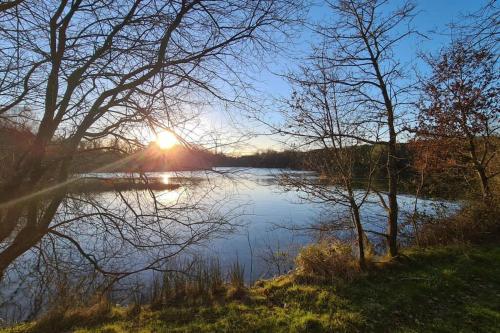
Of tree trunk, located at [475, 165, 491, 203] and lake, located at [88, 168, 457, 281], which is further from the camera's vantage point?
tree trunk, located at [475, 165, 491, 203]

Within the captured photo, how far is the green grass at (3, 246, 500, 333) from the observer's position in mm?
4277

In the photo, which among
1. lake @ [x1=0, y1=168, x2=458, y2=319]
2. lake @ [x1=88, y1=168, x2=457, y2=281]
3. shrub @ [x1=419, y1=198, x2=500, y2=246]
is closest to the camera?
lake @ [x1=88, y1=168, x2=457, y2=281]

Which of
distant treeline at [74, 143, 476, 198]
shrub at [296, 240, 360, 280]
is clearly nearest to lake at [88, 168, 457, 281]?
distant treeline at [74, 143, 476, 198]

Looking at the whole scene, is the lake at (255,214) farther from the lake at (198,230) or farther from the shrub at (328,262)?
the shrub at (328,262)

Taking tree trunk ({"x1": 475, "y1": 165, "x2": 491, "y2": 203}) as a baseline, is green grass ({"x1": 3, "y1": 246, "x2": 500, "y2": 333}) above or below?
below

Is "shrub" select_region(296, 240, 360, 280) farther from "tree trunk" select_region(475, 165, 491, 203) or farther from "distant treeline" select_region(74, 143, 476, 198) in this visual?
"tree trunk" select_region(475, 165, 491, 203)

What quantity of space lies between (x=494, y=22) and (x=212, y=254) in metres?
8.73

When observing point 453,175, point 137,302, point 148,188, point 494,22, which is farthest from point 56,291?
point 453,175

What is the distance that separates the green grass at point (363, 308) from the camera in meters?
4.28

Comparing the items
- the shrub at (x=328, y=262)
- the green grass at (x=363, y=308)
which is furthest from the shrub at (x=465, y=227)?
the shrub at (x=328, y=262)

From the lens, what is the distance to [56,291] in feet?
19.9

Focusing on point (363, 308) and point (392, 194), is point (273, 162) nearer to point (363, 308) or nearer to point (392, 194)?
point (392, 194)

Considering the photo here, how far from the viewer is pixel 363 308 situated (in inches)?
185

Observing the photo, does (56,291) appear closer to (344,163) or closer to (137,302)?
(137,302)
